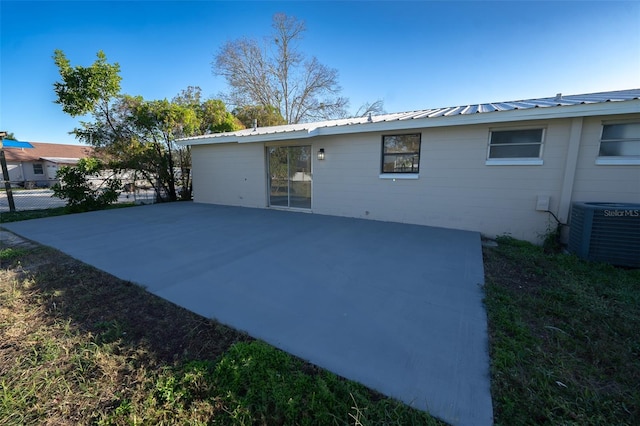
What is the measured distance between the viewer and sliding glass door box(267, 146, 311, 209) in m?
8.37

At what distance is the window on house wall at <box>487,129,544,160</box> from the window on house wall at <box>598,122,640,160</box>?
895mm

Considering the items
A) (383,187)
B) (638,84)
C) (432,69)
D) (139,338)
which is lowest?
(139,338)


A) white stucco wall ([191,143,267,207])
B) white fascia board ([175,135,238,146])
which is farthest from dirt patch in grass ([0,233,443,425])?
white fascia board ([175,135,238,146])

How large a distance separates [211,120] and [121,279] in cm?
1264

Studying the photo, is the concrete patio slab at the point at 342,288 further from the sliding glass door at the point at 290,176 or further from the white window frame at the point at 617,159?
the white window frame at the point at 617,159

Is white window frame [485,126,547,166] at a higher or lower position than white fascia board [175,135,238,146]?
lower

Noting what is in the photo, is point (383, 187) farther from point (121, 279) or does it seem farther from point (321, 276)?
point (121, 279)

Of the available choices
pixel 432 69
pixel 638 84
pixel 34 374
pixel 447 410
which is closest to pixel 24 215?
pixel 34 374

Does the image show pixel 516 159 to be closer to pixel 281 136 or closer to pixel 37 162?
pixel 281 136

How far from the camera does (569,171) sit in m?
4.96

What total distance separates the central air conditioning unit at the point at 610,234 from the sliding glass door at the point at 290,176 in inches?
244

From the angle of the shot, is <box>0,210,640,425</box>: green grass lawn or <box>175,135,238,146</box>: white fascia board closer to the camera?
<box>0,210,640,425</box>: green grass lawn

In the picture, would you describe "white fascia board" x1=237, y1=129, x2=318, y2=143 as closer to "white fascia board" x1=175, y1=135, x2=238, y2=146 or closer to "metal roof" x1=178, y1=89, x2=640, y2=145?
"metal roof" x1=178, y1=89, x2=640, y2=145

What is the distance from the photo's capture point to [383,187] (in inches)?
277
